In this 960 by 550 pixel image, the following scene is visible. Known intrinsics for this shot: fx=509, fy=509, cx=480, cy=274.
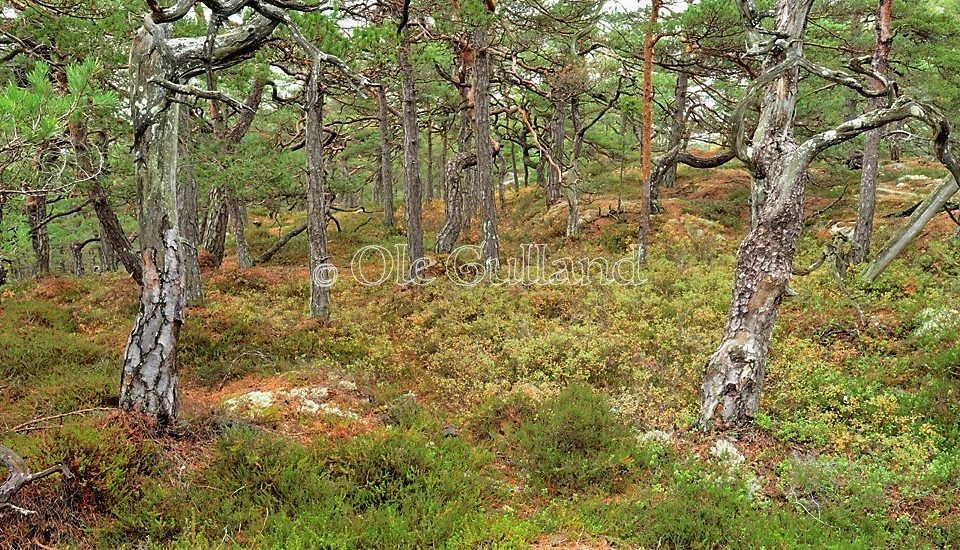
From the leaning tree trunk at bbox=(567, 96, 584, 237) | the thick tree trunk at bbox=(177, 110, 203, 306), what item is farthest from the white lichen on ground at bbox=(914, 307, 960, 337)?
the thick tree trunk at bbox=(177, 110, 203, 306)

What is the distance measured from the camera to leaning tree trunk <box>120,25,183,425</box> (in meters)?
5.37

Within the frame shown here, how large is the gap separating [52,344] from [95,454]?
18.5ft

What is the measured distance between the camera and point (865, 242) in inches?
500

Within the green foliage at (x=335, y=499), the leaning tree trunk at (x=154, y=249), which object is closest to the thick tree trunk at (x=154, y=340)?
the leaning tree trunk at (x=154, y=249)

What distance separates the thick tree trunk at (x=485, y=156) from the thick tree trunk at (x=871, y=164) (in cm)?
856

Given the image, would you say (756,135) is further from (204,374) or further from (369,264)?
(369,264)

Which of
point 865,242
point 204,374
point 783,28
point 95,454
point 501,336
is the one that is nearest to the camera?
point 95,454

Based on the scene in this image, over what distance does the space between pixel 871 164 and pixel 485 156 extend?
370 inches

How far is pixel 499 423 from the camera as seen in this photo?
733 cm

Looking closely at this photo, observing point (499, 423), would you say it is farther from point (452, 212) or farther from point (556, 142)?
point (556, 142)

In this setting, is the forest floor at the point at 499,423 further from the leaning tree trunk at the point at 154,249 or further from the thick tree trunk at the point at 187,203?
the thick tree trunk at the point at 187,203

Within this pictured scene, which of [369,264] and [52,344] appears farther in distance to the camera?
[369,264]

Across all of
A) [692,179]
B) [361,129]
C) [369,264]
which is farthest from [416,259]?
[692,179]

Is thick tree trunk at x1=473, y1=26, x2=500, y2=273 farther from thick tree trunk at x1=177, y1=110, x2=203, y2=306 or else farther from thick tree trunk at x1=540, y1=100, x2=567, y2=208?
thick tree trunk at x1=177, y1=110, x2=203, y2=306
